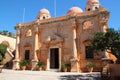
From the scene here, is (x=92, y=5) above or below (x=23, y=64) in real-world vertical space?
above

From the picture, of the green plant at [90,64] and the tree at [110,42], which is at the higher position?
the tree at [110,42]

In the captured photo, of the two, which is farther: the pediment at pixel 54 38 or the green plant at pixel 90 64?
the pediment at pixel 54 38

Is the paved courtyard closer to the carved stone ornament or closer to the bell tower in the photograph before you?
the carved stone ornament

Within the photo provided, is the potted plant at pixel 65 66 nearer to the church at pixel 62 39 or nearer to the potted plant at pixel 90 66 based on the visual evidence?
the church at pixel 62 39

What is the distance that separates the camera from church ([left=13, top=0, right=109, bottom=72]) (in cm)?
2100

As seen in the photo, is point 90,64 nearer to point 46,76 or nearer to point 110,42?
point 110,42

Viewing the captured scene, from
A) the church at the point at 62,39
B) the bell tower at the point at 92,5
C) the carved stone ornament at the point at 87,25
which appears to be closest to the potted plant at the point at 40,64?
the church at the point at 62,39

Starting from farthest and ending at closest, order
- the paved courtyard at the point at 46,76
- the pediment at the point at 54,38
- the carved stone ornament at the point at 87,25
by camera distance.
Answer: the pediment at the point at 54,38, the carved stone ornament at the point at 87,25, the paved courtyard at the point at 46,76

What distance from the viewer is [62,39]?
75.6 ft

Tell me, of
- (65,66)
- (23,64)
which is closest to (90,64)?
(65,66)

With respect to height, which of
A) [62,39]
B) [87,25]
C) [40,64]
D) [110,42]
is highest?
[87,25]

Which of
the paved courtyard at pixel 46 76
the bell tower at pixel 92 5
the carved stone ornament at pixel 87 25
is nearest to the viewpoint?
the paved courtyard at pixel 46 76

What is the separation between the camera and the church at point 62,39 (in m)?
21.0

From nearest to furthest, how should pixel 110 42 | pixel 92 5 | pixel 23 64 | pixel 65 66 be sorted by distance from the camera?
pixel 110 42, pixel 65 66, pixel 23 64, pixel 92 5
